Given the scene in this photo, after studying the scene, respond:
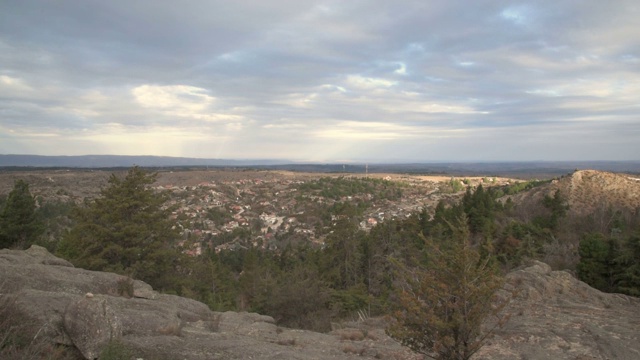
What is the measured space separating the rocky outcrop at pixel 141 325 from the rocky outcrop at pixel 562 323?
3.47 m

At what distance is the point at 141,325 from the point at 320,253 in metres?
25.1

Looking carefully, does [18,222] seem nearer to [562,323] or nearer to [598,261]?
[562,323]

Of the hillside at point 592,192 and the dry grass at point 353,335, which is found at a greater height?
the hillside at point 592,192

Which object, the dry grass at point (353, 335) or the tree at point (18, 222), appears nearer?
the dry grass at point (353, 335)

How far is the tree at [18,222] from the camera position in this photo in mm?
27111

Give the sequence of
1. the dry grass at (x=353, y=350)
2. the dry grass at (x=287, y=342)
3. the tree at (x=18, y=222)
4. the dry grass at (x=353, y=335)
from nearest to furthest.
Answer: the dry grass at (x=353, y=350)
the dry grass at (x=287, y=342)
the dry grass at (x=353, y=335)
the tree at (x=18, y=222)

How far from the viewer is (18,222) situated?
27.6 m

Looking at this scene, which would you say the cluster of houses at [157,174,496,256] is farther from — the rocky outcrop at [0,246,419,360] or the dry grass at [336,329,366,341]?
the dry grass at [336,329,366,341]

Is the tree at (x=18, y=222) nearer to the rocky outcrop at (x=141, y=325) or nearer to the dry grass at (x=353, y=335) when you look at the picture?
the rocky outcrop at (x=141, y=325)

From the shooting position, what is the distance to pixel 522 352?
37.7 feet

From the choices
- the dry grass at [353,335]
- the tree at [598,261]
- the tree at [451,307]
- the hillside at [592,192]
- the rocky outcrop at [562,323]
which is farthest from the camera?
the hillside at [592,192]

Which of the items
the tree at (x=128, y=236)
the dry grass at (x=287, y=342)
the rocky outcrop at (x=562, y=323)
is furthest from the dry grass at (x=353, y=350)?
the tree at (x=128, y=236)

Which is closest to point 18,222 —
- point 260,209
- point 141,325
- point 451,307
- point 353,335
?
point 141,325

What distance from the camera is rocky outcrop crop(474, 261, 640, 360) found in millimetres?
11266
